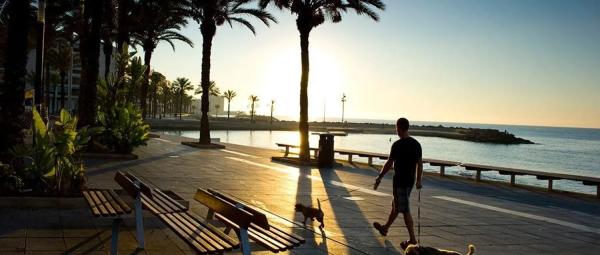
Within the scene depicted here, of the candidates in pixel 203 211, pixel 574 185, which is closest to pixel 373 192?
pixel 203 211

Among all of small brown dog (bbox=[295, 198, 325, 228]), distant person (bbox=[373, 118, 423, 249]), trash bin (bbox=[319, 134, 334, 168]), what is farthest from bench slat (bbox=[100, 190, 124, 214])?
trash bin (bbox=[319, 134, 334, 168])

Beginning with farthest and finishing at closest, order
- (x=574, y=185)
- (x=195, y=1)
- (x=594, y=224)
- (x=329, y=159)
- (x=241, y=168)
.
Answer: (x=574, y=185)
(x=195, y=1)
(x=329, y=159)
(x=241, y=168)
(x=594, y=224)

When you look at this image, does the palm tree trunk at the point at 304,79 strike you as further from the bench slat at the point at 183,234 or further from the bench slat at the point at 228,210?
the bench slat at the point at 183,234

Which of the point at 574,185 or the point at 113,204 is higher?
the point at 113,204

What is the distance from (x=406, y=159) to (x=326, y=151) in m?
11.5

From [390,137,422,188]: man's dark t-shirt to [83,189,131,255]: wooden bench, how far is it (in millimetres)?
3450

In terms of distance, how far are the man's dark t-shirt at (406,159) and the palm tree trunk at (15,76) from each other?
23.0ft

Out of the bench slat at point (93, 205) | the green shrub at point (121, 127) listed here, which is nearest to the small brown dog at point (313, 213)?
the bench slat at point (93, 205)

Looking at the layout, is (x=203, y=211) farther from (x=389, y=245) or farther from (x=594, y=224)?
(x=594, y=224)

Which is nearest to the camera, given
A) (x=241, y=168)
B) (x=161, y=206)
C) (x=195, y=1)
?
(x=161, y=206)

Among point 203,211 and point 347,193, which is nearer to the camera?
point 203,211

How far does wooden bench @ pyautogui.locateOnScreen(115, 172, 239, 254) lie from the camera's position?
14.4ft

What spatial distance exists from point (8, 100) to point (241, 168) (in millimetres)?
7932

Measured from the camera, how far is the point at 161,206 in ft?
19.6
